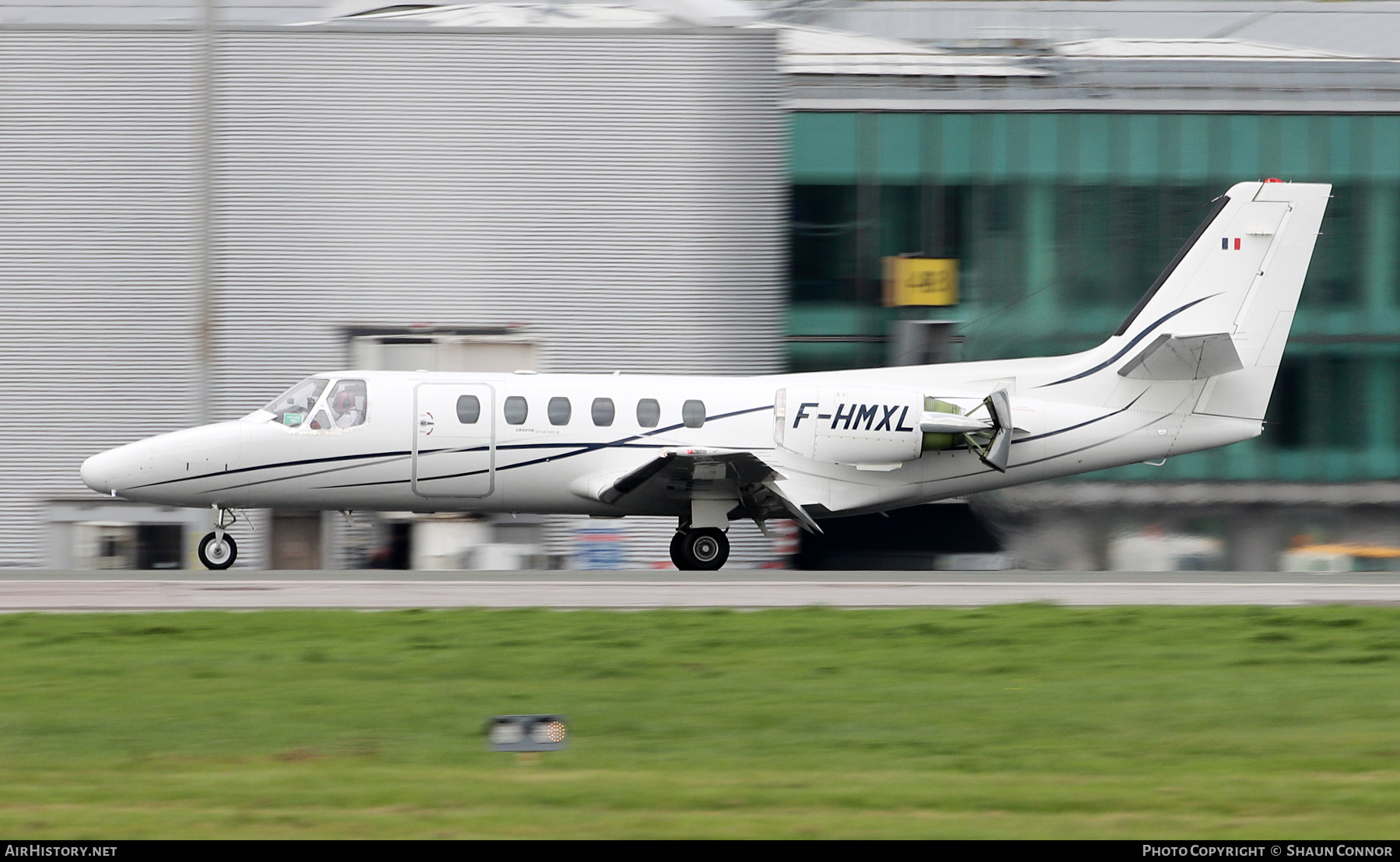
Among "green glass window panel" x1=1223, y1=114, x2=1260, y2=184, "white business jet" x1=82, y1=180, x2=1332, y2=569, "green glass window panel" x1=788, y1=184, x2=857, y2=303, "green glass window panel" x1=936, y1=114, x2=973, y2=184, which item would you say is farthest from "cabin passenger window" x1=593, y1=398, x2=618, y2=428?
"green glass window panel" x1=1223, y1=114, x2=1260, y2=184

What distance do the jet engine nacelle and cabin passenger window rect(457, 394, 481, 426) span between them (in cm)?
379

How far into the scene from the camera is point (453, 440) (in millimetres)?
18828

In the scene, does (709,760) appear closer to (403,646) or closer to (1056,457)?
(403,646)

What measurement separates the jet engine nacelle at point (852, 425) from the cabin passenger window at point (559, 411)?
2.65 m

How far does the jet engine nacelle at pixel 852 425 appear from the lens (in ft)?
62.6

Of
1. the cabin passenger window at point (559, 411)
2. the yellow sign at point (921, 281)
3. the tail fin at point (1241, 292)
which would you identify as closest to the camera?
the cabin passenger window at point (559, 411)

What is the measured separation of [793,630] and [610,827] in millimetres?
5807

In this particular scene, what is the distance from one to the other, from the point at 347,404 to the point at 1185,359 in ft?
35.4

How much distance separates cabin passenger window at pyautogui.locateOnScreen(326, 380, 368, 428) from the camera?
739 inches

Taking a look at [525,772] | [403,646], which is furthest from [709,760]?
[403,646]

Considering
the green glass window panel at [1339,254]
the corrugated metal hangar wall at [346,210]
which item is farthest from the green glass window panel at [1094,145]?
the corrugated metal hangar wall at [346,210]

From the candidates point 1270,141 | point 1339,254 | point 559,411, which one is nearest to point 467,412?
point 559,411

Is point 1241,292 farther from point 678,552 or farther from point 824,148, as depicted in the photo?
point 824,148

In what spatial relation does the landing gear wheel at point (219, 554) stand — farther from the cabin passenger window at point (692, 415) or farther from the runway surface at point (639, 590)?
the cabin passenger window at point (692, 415)
